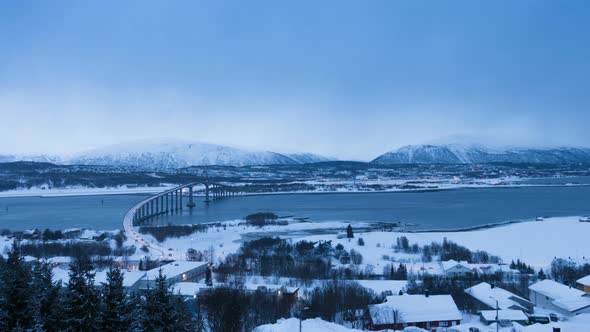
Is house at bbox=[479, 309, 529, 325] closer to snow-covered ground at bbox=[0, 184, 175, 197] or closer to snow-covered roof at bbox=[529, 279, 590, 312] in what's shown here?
snow-covered roof at bbox=[529, 279, 590, 312]

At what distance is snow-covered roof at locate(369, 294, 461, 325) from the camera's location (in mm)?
7027

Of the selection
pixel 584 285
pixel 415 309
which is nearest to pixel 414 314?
pixel 415 309

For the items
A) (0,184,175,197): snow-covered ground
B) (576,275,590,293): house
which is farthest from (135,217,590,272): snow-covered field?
(0,184,175,197): snow-covered ground

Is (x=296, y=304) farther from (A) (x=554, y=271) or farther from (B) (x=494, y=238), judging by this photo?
(B) (x=494, y=238)

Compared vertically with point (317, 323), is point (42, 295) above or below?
above

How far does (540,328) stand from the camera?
5.91 meters

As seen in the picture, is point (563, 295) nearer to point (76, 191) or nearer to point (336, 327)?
point (336, 327)

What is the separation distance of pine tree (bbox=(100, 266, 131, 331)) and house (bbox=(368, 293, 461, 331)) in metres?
4.13

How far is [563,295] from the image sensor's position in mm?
7871

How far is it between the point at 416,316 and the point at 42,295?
196 inches

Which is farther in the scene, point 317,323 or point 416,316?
point 416,316

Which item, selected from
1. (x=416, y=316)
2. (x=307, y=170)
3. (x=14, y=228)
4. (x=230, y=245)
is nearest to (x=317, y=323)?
(x=416, y=316)

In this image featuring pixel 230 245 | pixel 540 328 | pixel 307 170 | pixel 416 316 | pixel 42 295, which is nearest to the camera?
pixel 42 295

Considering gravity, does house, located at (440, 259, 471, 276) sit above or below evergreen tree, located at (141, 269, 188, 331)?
below
